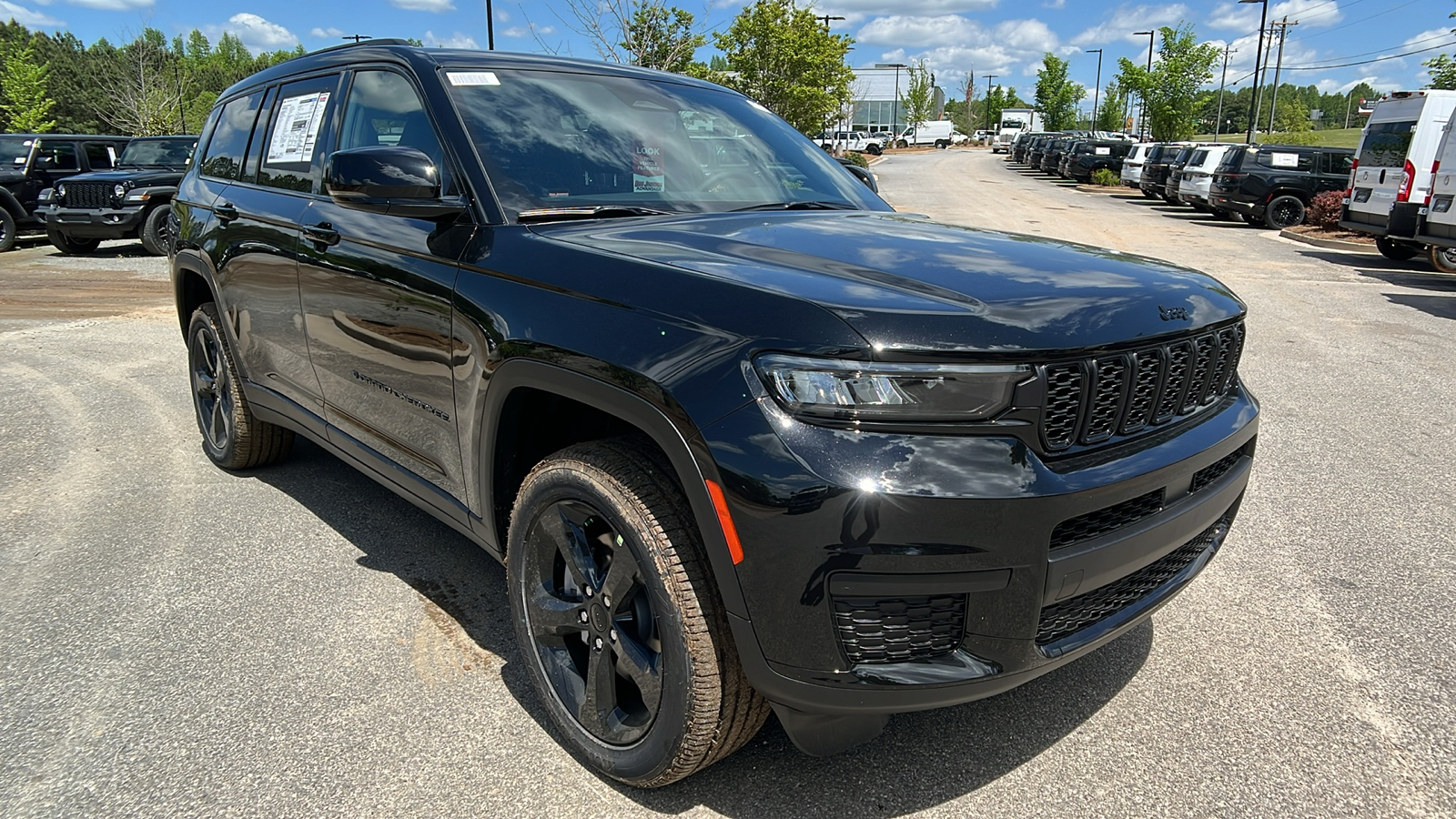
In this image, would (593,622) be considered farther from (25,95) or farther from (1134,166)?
(25,95)

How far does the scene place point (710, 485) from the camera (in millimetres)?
1959

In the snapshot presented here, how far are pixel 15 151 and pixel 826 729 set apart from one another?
1975cm

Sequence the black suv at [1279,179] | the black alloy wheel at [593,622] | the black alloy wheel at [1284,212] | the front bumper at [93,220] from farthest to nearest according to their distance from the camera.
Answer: the black alloy wheel at [1284,212]
the black suv at [1279,179]
the front bumper at [93,220]
the black alloy wheel at [593,622]

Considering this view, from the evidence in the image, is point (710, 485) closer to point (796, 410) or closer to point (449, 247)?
point (796, 410)

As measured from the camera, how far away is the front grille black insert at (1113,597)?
2070mm

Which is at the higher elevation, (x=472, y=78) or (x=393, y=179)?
(x=472, y=78)

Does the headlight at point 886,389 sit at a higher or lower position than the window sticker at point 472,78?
lower

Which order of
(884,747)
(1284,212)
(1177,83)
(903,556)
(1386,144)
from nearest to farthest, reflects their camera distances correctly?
(903,556) < (884,747) < (1386,144) < (1284,212) < (1177,83)

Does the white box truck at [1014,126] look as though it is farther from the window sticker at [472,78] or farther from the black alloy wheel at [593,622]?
the black alloy wheel at [593,622]

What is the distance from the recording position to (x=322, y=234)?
133 inches

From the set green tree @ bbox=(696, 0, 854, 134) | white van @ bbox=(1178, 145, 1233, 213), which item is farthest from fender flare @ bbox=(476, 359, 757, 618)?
green tree @ bbox=(696, 0, 854, 134)

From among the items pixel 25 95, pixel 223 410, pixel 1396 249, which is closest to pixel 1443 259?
pixel 1396 249

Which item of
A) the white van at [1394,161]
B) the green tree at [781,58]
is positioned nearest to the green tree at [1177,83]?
the green tree at [781,58]

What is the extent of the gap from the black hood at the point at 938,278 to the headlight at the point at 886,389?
0.05 m
